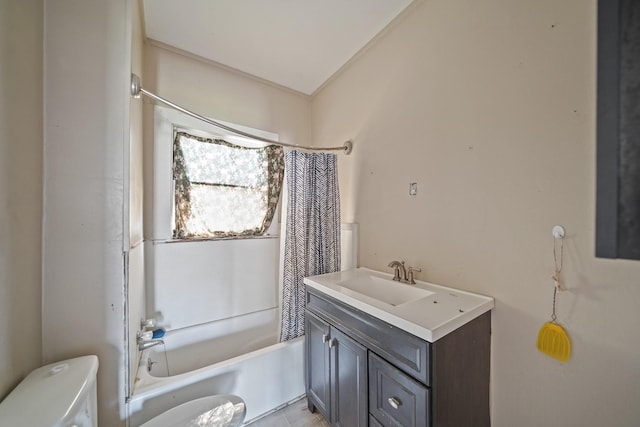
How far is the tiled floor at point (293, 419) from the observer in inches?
52.5

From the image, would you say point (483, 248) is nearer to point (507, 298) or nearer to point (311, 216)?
point (507, 298)

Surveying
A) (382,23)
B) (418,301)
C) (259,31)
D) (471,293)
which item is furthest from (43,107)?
(471,293)

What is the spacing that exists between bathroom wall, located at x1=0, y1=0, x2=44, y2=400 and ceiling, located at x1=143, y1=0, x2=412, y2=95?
2.70 ft

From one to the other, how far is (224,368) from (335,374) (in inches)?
24.7

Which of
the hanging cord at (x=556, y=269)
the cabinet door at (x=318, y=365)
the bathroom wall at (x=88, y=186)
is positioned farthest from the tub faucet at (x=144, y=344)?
the hanging cord at (x=556, y=269)

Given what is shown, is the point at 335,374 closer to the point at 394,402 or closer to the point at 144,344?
the point at 394,402

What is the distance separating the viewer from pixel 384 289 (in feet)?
4.46

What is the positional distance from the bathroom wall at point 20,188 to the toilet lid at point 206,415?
1.70 ft

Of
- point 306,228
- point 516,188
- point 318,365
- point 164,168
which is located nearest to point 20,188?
point 164,168

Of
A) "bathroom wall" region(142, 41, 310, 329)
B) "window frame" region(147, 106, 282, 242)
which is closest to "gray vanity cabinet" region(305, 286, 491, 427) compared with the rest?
"bathroom wall" region(142, 41, 310, 329)

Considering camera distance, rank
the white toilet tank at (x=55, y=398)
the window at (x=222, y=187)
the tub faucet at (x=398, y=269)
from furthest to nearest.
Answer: the window at (x=222, y=187)
the tub faucet at (x=398, y=269)
the white toilet tank at (x=55, y=398)

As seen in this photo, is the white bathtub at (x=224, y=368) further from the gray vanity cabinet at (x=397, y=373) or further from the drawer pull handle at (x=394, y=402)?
the drawer pull handle at (x=394, y=402)

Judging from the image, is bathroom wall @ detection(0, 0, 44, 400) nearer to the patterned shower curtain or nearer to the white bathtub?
the white bathtub

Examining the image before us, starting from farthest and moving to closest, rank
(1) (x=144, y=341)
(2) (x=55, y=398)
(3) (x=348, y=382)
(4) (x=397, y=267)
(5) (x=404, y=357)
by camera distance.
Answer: (4) (x=397, y=267) → (1) (x=144, y=341) → (3) (x=348, y=382) → (5) (x=404, y=357) → (2) (x=55, y=398)
